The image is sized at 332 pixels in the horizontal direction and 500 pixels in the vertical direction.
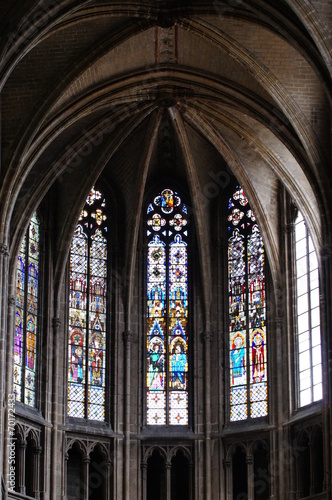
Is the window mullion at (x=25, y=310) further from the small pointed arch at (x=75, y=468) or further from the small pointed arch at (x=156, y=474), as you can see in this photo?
the small pointed arch at (x=156, y=474)

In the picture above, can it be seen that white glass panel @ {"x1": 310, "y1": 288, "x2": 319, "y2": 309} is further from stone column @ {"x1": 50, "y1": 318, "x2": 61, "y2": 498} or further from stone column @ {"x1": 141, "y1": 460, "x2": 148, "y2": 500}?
stone column @ {"x1": 50, "y1": 318, "x2": 61, "y2": 498}

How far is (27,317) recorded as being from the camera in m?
45.1

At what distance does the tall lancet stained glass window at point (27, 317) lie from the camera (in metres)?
44.4

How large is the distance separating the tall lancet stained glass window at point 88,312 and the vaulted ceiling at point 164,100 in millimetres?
902

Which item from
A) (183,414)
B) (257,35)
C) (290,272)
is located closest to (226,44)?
(257,35)

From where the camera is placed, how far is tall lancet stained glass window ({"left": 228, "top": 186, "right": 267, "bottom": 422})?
45812mm

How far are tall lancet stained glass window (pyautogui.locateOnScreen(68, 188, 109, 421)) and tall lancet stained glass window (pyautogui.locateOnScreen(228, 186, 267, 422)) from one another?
10.7ft

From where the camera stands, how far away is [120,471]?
148 feet

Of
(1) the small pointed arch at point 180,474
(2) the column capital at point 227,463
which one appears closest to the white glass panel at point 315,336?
(2) the column capital at point 227,463

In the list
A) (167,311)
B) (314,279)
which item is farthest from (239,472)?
(314,279)

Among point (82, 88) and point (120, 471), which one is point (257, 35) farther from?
point (120, 471)

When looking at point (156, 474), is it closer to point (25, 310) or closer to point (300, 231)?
point (25, 310)

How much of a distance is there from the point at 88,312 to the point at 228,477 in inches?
219

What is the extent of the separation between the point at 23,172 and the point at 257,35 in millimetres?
6220
